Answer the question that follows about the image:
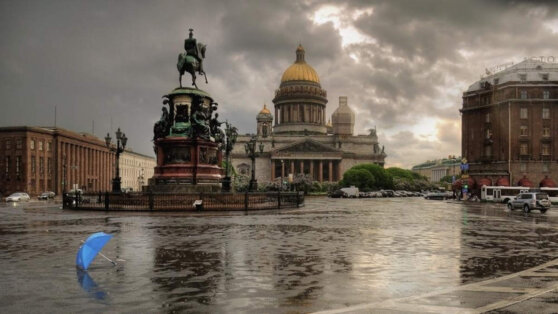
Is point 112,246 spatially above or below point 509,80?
below

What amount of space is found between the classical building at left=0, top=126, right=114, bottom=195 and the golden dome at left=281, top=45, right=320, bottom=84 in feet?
221

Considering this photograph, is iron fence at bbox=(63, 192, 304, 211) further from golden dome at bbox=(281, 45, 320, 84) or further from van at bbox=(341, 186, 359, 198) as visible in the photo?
golden dome at bbox=(281, 45, 320, 84)

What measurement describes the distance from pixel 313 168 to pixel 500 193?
3384 inches

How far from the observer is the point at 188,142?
40000 millimetres

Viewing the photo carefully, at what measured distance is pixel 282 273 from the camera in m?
12.4

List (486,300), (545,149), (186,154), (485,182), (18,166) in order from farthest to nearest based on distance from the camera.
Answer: (18,166), (485,182), (545,149), (186,154), (486,300)

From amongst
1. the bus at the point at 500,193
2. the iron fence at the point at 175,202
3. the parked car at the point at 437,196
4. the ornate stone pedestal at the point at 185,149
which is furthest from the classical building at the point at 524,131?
the ornate stone pedestal at the point at 185,149

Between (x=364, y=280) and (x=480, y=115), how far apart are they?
80141 millimetres

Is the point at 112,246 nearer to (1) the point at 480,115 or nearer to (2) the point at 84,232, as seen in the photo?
(2) the point at 84,232

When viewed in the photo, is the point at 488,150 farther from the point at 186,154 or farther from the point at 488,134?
the point at 186,154

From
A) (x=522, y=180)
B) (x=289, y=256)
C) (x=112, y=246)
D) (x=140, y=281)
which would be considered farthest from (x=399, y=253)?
(x=522, y=180)

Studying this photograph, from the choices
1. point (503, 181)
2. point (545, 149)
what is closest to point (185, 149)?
point (503, 181)

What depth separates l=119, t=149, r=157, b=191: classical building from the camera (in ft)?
490

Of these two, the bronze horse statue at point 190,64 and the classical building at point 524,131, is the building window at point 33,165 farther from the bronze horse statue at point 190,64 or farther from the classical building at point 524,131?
the classical building at point 524,131
